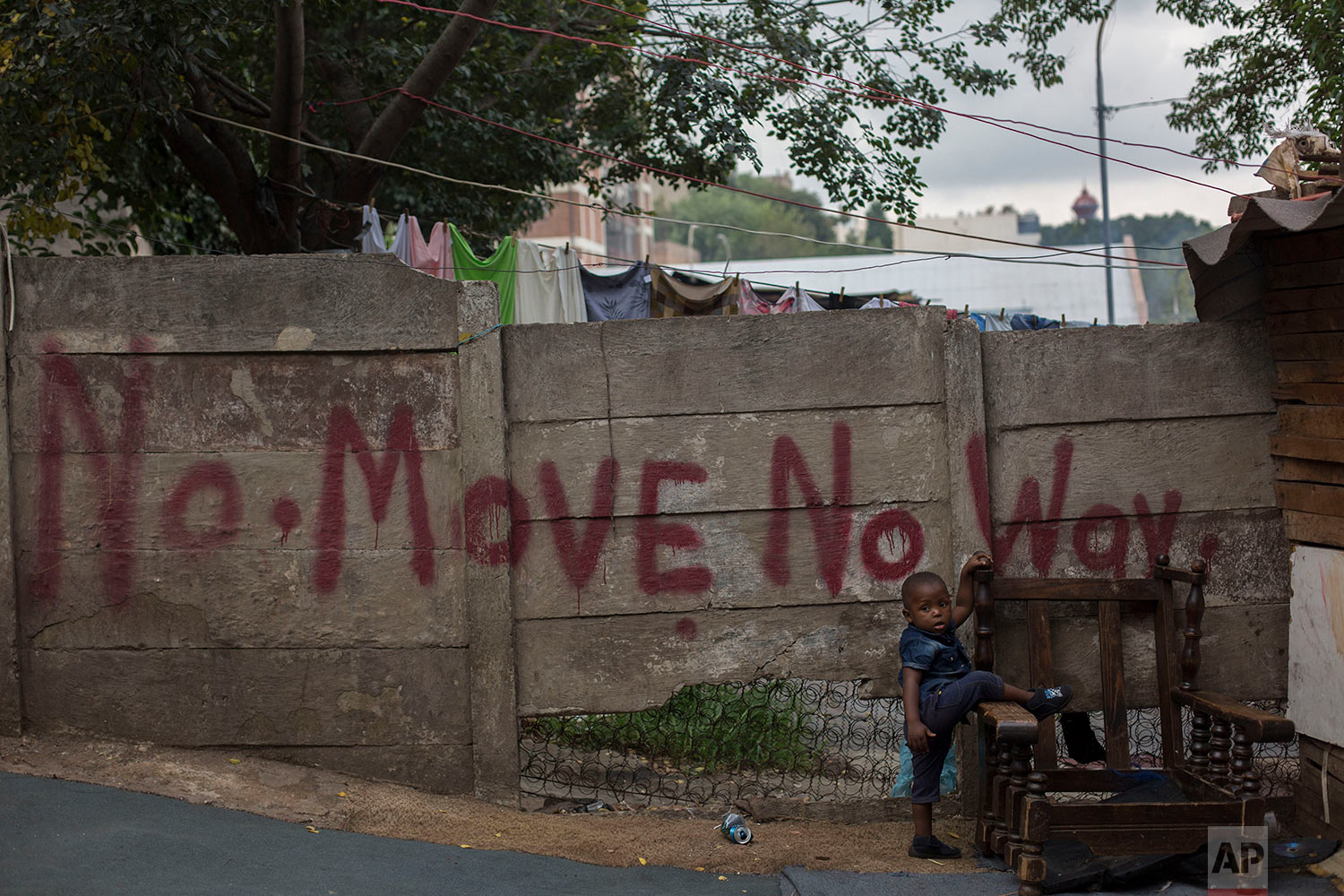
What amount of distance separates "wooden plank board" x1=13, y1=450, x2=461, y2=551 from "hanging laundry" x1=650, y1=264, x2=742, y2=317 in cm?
406

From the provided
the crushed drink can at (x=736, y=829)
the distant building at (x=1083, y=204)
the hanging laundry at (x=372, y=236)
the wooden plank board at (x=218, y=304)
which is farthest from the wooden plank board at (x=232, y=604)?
the distant building at (x=1083, y=204)

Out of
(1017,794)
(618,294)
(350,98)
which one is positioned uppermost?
(350,98)

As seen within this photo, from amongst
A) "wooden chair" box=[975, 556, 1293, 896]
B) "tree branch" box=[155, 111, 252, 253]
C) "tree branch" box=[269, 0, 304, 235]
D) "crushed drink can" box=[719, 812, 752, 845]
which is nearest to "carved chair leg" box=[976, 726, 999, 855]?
"wooden chair" box=[975, 556, 1293, 896]

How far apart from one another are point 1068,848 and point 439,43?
6519mm

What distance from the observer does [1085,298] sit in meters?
29.9

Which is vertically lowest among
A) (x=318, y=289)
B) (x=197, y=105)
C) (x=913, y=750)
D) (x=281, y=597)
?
(x=913, y=750)

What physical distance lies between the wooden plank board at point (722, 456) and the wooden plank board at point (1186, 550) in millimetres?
495

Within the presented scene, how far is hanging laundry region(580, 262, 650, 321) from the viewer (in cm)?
790

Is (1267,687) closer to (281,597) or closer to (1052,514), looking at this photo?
(1052,514)

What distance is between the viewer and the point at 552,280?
25.3ft

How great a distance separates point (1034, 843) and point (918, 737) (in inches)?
19.7

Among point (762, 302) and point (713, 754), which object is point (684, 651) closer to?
point (713, 754)

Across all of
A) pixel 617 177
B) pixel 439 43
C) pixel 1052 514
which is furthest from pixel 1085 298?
pixel 1052 514

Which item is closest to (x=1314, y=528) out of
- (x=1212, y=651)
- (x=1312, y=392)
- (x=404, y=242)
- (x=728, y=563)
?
(x=1312, y=392)
